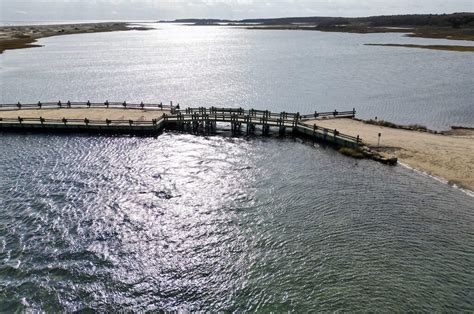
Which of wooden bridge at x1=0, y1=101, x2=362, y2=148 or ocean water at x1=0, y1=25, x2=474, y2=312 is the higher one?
wooden bridge at x1=0, y1=101, x2=362, y2=148

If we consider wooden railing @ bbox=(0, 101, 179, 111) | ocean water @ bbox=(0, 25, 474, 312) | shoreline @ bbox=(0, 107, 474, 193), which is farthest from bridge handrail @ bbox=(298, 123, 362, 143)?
wooden railing @ bbox=(0, 101, 179, 111)

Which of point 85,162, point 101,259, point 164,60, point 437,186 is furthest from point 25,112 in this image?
point 164,60

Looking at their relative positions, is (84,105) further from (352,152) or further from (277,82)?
(277,82)

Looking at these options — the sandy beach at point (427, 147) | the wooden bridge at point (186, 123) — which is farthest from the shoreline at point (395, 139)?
the wooden bridge at point (186, 123)

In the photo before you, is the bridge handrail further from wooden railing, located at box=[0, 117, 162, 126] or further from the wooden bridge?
wooden railing, located at box=[0, 117, 162, 126]

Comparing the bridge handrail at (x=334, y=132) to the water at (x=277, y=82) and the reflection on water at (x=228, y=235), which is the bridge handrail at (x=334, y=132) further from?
the water at (x=277, y=82)
